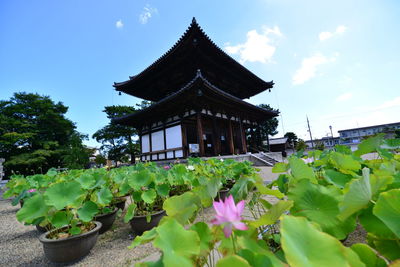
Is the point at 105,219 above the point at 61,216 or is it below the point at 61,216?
below

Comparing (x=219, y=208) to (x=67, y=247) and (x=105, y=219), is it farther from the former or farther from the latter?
(x=105, y=219)

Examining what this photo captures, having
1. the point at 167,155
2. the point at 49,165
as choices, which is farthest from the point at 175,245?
the point at 49,165

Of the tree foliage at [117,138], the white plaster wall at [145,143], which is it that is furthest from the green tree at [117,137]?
the white plaster wall at [145,143]

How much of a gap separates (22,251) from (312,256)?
2578 millimetres

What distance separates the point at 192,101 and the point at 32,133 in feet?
47.3

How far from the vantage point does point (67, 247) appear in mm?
1393

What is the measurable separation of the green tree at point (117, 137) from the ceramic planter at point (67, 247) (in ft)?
53.5

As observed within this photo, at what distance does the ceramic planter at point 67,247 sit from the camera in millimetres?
1352

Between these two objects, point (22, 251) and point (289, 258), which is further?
point (22, 251)

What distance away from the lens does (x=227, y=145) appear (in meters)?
10.3

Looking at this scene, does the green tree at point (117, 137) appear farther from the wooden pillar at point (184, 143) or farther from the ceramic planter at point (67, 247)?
the ceramic planter at point (67, 247)

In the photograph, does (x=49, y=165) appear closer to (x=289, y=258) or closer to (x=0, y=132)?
(x=0, y=132)

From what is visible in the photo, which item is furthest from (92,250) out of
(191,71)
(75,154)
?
(75,154)

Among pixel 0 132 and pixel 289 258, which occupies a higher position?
pixel 0 132
